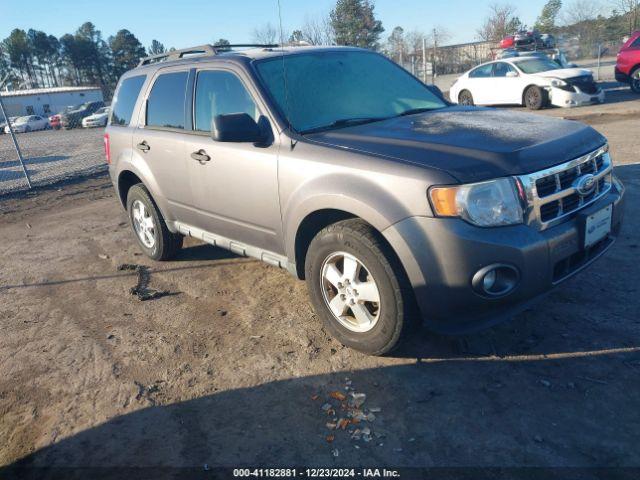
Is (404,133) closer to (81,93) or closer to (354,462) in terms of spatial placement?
(354,462)

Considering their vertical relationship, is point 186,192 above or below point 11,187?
above

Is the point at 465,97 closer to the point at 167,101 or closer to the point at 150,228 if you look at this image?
the point at 150,228

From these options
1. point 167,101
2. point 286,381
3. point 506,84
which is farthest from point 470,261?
point 506,84

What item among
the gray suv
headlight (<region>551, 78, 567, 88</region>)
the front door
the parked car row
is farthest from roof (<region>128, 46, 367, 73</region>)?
the parked car row

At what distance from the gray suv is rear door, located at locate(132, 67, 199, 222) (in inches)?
0.8

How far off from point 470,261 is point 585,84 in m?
13.7

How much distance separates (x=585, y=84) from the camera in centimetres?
1405

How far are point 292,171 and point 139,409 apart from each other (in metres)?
1.72

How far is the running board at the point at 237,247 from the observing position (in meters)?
3.83

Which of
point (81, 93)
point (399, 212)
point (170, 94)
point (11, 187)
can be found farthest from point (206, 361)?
point (81, 93)

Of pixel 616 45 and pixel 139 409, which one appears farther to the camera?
pixel 616 45

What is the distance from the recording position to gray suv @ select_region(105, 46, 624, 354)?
2738 millimetres

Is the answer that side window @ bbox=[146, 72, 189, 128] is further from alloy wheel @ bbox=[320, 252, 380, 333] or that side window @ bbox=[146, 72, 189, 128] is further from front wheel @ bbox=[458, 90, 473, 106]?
front wheel @ bbox=[458, 90, 473, 106]

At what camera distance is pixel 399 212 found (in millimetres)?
2840
